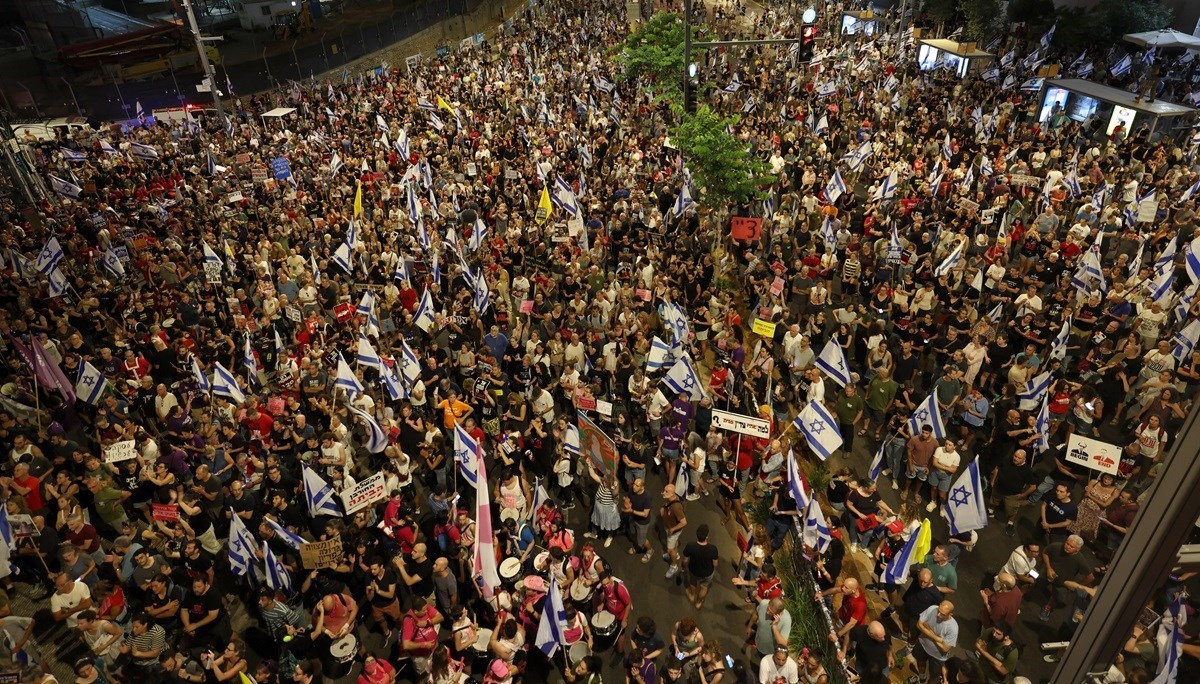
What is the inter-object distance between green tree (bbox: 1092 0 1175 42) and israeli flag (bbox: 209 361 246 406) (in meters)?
39.9

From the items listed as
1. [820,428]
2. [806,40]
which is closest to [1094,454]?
[820,428]

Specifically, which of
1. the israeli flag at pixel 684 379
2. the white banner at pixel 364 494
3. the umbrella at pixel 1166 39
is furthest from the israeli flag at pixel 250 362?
the umbrella at pixel 1166 39

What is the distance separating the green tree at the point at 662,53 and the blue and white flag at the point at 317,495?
23.5 metres

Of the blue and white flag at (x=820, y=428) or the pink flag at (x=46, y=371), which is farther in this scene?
the pink flag at (x=46, y=371)

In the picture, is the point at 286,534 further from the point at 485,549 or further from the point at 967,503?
→ the point at 967,503

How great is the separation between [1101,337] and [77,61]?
49802 millimetres

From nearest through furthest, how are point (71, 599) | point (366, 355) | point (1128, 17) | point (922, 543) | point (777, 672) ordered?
1. point (777, 672)
2. point (922, 543)
3. point (71, 599)
4. point (366, 355)
5. point (1128, 17)

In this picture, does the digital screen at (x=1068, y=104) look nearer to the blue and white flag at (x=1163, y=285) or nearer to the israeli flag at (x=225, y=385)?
the blue and white flag at (x=1163, y=285)

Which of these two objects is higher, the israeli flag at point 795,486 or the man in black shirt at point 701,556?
the israeli flag at point 795,486

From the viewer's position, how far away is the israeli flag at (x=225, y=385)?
1242 cm

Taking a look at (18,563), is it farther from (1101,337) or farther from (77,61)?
(77,61)

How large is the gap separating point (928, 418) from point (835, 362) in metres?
1.75

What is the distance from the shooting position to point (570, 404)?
42.8 ft

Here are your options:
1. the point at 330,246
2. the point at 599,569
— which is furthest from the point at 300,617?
the point at 330,246
